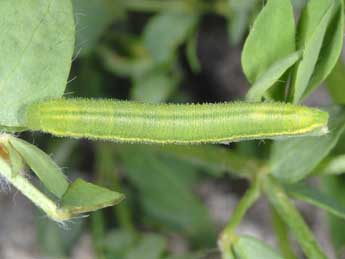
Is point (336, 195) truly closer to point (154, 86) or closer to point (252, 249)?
point (154, 86)

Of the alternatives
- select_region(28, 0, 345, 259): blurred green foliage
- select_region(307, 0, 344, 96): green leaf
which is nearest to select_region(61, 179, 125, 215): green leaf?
select_region(307, 0, 344, 96): green leaf

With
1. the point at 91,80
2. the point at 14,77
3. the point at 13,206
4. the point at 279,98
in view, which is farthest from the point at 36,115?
the point at 13,206

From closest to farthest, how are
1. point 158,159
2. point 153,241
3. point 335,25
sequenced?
point 335,25 < point 153,241 < point 158,159

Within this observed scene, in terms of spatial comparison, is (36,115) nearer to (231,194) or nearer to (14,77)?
(14,77)

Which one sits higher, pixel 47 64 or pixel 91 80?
pixel 47 64

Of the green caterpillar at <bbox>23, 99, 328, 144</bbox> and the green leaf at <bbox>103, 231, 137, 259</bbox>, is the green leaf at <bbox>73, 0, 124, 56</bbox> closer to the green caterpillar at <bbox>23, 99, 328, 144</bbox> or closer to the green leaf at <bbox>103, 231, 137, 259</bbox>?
the green leaf at <bbox>103, 231, 137, 259</bbox>
